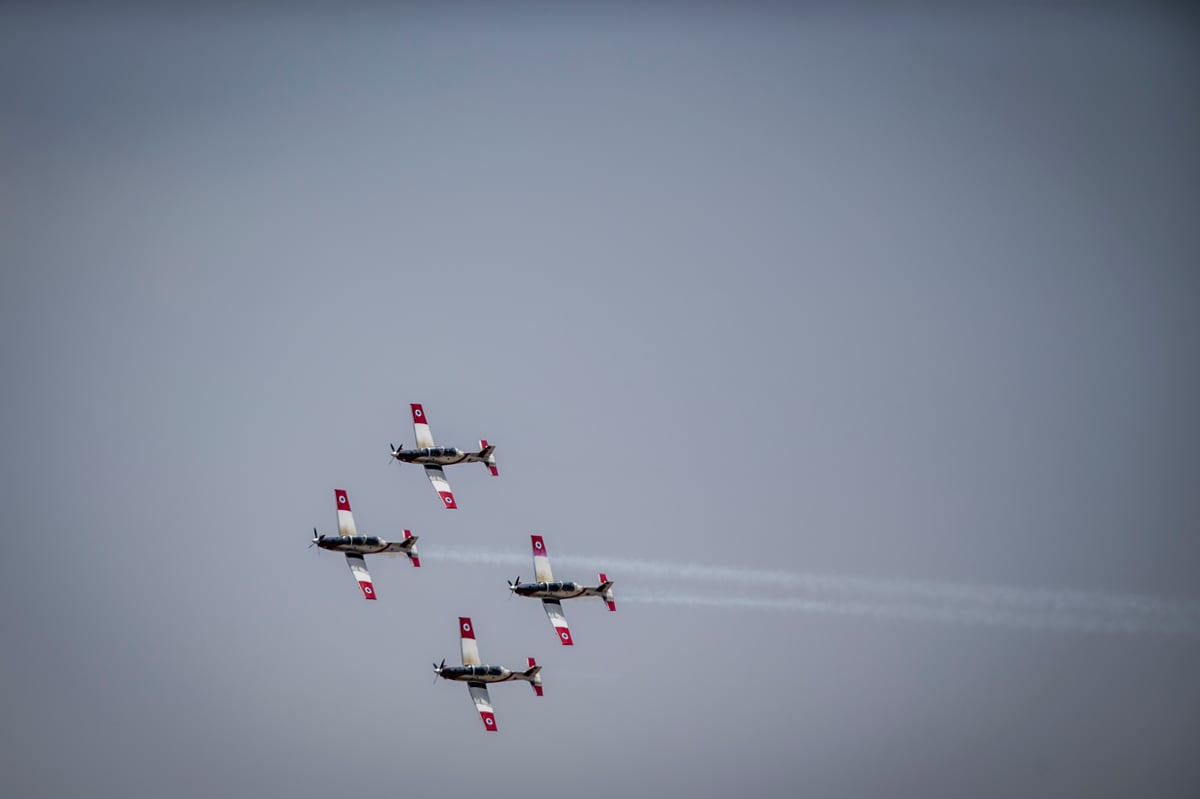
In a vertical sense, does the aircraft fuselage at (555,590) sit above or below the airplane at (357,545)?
below

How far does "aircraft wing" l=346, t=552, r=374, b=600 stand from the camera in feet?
167

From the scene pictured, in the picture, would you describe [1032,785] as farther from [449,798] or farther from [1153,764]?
[449,798]

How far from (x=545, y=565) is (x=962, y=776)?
28271mm

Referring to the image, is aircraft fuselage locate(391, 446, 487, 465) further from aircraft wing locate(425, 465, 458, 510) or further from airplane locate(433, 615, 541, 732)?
airplane locate(433, 615, 541, 732)

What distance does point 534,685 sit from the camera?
50156 millimetres

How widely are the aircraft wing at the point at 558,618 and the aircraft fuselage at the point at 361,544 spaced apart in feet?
23.1

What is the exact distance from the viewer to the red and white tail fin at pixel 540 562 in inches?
1996

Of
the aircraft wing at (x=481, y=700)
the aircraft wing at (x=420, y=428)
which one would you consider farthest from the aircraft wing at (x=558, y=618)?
the aircraft wing at (x=420, y=428)

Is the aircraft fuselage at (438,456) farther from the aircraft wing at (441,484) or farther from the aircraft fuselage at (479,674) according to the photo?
the aircraft fuselage at (479,674)

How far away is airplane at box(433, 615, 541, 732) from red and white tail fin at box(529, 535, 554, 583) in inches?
143

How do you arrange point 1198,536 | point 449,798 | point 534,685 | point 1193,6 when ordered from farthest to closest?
point 1193,6 < point 1198,536 < point 449,798 < point 534,685

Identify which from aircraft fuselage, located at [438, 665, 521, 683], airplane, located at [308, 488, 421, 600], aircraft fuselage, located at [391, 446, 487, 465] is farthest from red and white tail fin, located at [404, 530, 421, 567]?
aircraft fuselage, located at [438, 665, 521, 683]

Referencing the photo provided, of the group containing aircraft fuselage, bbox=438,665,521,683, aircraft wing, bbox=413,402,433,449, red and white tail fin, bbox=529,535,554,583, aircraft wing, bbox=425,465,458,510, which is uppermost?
aircraft wing, bbox=413,402,433,449

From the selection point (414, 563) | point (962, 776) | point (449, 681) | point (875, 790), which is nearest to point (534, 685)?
point (449, 681)
